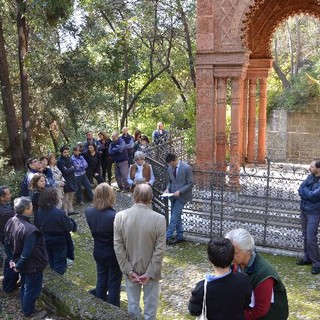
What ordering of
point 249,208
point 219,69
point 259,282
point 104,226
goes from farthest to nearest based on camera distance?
point 219,69 < point 249,208 < point 104,226 < point 259,282

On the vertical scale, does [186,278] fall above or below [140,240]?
below

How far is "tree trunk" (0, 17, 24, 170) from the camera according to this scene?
12.3m

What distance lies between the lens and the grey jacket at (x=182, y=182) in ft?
25.4

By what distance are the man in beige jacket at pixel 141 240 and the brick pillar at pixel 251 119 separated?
10.5m

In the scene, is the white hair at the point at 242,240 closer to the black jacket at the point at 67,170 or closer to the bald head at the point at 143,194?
the bald head at the point at 143,194

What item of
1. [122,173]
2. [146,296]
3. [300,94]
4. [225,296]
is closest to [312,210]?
[146,296]

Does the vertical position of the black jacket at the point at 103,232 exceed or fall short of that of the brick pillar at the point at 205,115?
it falls short

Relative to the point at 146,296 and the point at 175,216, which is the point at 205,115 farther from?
the point at 146,296

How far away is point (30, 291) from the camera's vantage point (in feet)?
16.6

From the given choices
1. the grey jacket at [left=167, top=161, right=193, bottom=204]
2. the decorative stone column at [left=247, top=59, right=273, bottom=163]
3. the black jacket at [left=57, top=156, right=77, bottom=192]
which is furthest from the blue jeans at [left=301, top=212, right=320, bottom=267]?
the decorative stone column at [left=247, top=59, right=273, bottom=163]

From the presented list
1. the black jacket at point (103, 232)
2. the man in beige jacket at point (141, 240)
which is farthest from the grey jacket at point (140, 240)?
the black jacket at point (103, 232)

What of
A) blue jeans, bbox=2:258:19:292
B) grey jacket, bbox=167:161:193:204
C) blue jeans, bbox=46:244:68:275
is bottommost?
blue jeans, bbox=2:258:19:292

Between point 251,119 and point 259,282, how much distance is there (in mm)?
11782

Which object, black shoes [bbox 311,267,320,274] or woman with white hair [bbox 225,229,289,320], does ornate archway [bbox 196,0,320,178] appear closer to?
black shoes [bbox 311,267,320,274]
